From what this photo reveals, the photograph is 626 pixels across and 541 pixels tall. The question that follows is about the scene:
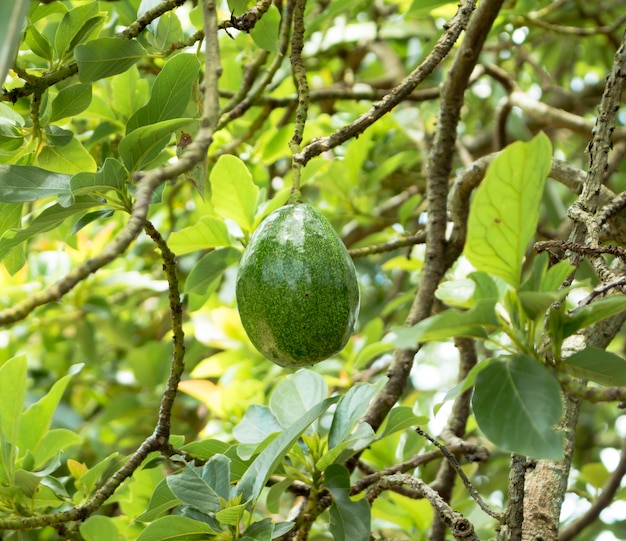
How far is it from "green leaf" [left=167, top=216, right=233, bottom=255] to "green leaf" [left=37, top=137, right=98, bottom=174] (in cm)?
19

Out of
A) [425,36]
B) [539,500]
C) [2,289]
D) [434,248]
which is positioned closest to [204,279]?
[434,248]

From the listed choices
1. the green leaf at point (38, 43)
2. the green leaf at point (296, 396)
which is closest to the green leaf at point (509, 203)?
the green leaf at point (296, 396)

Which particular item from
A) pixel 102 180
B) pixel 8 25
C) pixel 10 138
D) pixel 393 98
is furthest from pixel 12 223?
pixel 8 25

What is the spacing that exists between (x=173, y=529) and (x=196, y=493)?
0.17 ft

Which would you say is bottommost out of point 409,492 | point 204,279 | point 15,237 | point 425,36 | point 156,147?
point 409,492

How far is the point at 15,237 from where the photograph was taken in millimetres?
983

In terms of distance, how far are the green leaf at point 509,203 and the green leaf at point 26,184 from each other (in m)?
0.51

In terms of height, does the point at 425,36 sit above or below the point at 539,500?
Result: above

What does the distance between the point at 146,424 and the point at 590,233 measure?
1855 mm

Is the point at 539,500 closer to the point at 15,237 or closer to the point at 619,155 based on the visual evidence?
the point at 15,237

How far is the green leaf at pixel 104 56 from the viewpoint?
0.97 m

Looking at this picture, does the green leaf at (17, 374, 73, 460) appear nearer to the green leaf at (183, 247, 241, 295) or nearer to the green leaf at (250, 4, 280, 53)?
the green leaf at (183, 247, 241, 295)

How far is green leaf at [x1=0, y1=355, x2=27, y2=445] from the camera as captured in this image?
1.10m

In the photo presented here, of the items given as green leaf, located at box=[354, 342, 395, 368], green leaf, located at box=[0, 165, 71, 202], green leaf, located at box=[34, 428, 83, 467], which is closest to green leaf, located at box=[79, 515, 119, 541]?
green leaf, located at box=[34, 428, 83, 467]
